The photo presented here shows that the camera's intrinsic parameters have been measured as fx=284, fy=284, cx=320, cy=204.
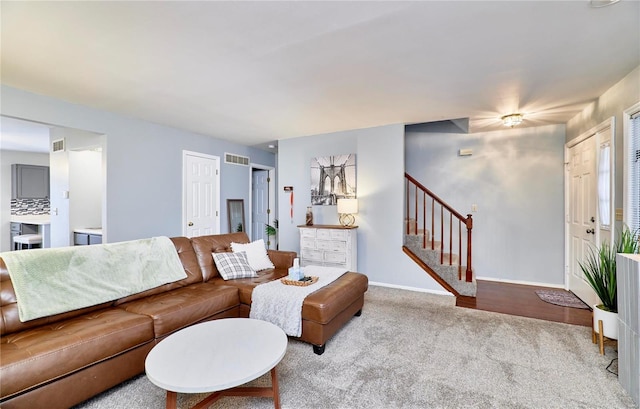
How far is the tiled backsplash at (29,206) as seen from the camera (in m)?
6.22

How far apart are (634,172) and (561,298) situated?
2027 mm

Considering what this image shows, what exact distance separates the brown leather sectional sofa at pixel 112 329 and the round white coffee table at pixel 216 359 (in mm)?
423

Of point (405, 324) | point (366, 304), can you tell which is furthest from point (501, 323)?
point (366, 304)

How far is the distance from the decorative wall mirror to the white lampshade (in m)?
2.46

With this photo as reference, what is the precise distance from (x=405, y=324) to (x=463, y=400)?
1.16 metres

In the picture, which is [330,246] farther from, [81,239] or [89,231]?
[81,239]

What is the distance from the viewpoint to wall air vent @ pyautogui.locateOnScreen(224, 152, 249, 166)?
570 cm

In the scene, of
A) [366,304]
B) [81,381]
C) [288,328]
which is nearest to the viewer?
[81,381]

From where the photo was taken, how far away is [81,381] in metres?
1.69

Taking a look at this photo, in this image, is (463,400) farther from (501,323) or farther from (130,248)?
(130,248)

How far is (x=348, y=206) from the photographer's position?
14.5 ft

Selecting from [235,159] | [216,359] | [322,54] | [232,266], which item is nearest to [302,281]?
[232,266]

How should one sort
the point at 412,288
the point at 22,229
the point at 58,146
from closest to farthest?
the point at 412,288, the point at 58,146, the point at 22,229

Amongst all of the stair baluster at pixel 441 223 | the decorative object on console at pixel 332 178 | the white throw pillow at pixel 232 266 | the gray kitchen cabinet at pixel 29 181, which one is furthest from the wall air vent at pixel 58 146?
the stair baluster at pixel 441 223
